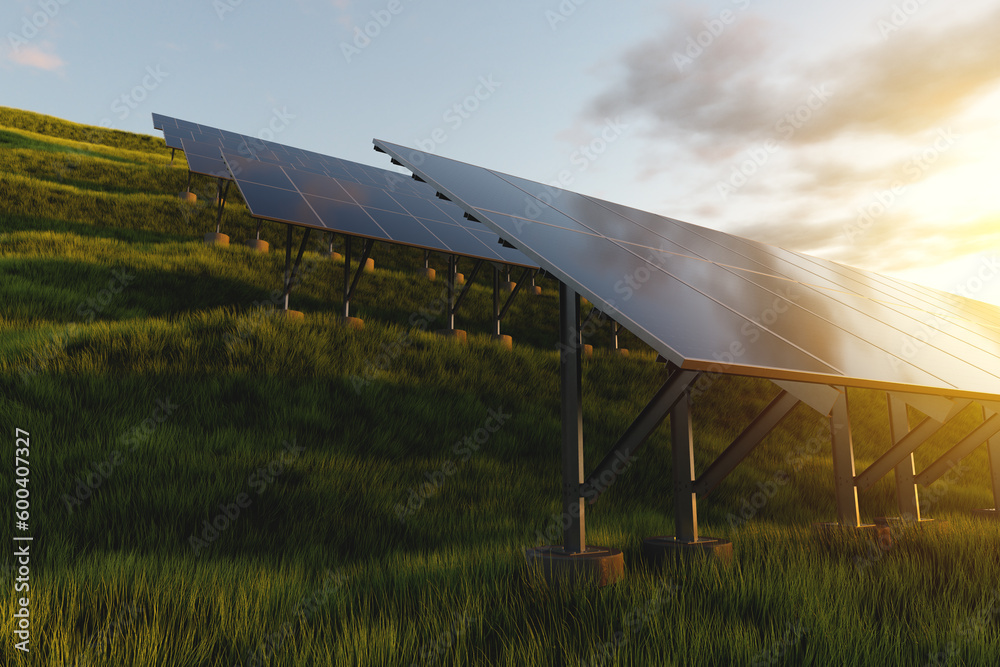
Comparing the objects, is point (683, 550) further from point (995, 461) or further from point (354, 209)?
point (354, 209)

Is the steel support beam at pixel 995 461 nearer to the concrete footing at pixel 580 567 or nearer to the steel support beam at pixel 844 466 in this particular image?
the steel support beam at pixel 844 466

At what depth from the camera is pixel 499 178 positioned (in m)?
6.30

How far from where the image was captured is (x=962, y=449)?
266 inches

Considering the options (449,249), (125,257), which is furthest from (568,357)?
(125,257)

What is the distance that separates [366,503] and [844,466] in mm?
5472

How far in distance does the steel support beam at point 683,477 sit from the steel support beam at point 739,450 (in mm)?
111

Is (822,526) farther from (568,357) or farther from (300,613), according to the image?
(300,613)

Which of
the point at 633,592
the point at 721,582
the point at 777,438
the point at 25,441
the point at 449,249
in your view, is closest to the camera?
the point at 633,592

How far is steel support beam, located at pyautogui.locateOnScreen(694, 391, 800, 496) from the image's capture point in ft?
14.3

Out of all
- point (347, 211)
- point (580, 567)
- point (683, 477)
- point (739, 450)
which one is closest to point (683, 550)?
point (683, 477)

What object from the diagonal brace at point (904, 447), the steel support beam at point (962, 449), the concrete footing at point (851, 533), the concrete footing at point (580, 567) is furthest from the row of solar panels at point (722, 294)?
the concrete footing at point (851, 533)

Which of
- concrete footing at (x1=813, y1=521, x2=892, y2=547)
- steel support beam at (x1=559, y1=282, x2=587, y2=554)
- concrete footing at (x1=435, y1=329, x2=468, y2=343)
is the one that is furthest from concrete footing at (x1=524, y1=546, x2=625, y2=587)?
concrete footing at (x1=435, y1=329, x2=468, y2=343)

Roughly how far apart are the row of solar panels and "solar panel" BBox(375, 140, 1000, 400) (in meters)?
0.02

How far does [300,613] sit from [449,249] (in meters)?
8.49
